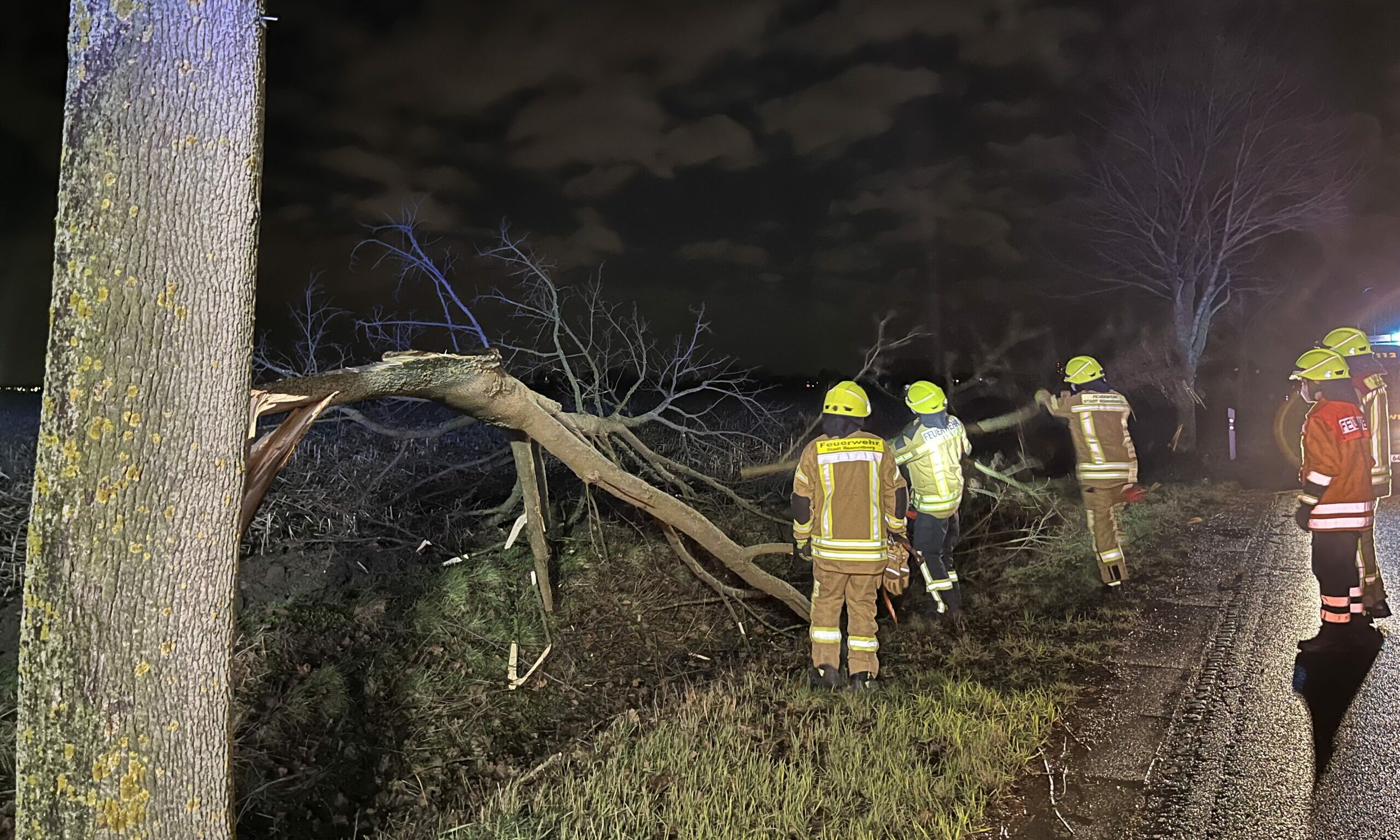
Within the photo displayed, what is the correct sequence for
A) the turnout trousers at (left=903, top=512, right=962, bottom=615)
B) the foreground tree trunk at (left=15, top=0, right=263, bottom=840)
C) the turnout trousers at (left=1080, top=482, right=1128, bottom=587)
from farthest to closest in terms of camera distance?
1. the turnout trousers at (left=1080, top=482, right=1128, bottom=587)
2. the turnout trousers at (left=903, top=512, right=962, bottom=615)
3. the foreground tree trunk at (left=15, top=0, right=263, bottom=840)

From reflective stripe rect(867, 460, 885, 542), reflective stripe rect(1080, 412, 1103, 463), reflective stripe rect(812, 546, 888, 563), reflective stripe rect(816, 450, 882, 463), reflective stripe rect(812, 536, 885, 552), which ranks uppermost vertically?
reflective stripe rect(1080, 412, 1103, 463)

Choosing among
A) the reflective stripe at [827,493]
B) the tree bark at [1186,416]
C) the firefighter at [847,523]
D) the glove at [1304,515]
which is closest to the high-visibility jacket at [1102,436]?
the glove at [1304,515]

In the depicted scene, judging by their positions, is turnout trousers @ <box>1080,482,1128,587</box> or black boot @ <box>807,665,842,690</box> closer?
black boot @ <box>807,665,842,690</box>

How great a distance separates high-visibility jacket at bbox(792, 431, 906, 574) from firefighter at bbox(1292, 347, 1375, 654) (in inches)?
127

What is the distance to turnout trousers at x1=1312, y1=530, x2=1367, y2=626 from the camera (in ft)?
18.8

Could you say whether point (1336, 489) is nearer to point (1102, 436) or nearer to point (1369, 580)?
point (1369, 580)

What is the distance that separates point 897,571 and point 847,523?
3.89 feet

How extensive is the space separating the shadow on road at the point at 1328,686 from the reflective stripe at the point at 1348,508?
86 cm

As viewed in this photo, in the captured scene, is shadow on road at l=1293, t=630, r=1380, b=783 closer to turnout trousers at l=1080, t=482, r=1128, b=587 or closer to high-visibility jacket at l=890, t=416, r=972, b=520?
turnout trousers at l=1080, t=482, r=1128, b=587

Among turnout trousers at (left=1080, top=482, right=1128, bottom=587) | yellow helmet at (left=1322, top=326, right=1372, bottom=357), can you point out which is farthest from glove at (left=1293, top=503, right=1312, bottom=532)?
turnout trousers at (left=1080, top=482, right=1128, bottom=587)

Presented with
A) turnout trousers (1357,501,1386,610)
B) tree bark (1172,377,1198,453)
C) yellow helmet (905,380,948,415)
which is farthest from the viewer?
tree bark (1172,377,1198,453)

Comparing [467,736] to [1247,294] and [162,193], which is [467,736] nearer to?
[162,193]

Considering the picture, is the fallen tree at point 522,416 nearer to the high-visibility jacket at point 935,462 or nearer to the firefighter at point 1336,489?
the high-visibility jacket at point 935,462

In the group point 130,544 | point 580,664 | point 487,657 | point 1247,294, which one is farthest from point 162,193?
point 1247,294
